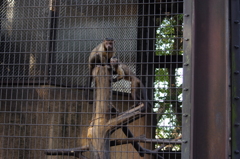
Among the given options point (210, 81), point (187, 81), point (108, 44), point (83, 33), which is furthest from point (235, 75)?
point (83, 33)

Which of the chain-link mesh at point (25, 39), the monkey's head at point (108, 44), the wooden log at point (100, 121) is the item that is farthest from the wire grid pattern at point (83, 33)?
the wooden log at point (100, 121)

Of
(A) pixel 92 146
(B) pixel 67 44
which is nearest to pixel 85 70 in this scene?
(B) pixel 67 44

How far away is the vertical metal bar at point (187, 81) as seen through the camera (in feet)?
8.11

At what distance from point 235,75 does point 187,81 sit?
1.19 feet

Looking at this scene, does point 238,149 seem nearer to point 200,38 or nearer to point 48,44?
point 200,38

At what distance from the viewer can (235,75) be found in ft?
8.54

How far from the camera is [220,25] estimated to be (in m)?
2.54

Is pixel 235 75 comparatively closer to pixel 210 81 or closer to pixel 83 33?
pixel 210 81

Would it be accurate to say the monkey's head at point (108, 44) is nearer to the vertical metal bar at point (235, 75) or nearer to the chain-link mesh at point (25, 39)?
the chain-link mesh at point (25, 39)

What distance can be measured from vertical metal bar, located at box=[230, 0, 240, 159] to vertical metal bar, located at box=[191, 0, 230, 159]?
81 mm

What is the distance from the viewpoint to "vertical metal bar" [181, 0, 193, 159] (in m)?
2.47

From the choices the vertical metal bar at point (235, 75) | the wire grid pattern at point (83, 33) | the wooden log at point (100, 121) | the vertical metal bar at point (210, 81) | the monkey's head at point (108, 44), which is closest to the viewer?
the vertical metal bar at point (210, 81)

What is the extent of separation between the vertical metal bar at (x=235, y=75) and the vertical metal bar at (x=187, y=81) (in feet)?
1.05

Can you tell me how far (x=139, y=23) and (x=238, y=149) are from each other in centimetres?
471
